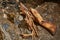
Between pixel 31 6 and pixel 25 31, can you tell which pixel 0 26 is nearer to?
pixel 25 31

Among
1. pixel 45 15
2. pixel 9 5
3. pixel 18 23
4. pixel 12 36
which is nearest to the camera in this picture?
pixel 12 36

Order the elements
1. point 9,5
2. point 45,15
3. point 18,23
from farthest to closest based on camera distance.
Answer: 1. point 9,5
2. point 45,15
3. point 18,23

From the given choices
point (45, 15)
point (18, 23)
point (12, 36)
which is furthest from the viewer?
point (45, 15)

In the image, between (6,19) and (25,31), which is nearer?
(25,31)

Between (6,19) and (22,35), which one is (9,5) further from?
(22,35)

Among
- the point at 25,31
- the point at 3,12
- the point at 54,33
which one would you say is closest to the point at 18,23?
the point at 25,31

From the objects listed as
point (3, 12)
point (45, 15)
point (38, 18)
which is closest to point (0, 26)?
point (3, 12)
